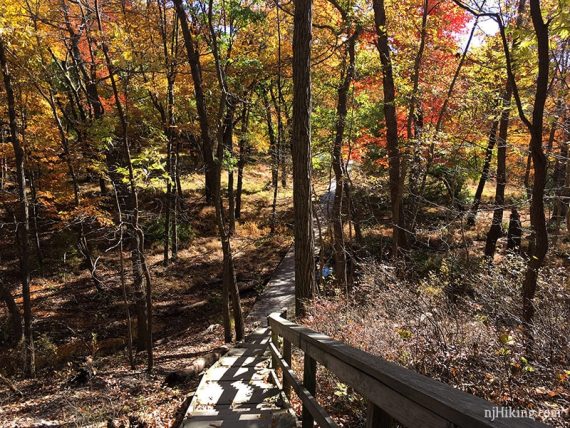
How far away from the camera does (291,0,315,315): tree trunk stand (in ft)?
27.4

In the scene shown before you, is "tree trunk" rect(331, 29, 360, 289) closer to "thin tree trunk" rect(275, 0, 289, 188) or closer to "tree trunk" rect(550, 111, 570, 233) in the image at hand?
"thin tree trunk" rect(275, 0, 289, 188)

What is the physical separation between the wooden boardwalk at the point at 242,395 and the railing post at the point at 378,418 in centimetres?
232

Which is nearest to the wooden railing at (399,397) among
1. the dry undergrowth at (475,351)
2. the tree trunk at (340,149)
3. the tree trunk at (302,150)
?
the dry undergrowth at (475,351)

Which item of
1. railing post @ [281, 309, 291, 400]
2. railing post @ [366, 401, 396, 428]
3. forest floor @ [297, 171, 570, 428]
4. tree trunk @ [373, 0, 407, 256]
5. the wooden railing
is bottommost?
railing post @ [281, 309, 291, 400]

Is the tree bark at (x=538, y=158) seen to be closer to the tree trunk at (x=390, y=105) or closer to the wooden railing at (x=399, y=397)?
the wooden railing at (x=399, y=397)

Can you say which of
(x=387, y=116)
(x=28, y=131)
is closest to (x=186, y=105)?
(x=28, y=131)

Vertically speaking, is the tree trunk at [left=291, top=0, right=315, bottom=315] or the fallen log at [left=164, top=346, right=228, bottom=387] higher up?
the tree trunk at [left=291, top=0, right=315, bottom=315]

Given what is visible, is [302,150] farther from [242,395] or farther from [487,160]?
A: [487,160]

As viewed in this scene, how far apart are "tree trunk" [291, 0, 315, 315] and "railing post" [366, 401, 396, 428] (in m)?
6.15

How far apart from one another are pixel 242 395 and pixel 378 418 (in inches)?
160

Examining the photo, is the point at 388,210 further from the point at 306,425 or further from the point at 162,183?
the point at 306,425

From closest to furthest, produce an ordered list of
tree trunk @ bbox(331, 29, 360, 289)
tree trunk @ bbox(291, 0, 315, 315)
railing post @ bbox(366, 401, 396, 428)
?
railing post @ bbox(366, 401, 396, 428)
tree trunk @ bbox(291, 0, 315, 315)
tree trunk @ bbox(331, 29, 360, 289)

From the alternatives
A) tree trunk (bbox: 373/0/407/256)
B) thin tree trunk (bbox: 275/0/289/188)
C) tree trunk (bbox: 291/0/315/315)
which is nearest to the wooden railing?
tree trunk (bbox: 291/0/315/315)

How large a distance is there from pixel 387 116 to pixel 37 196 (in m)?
16.3
